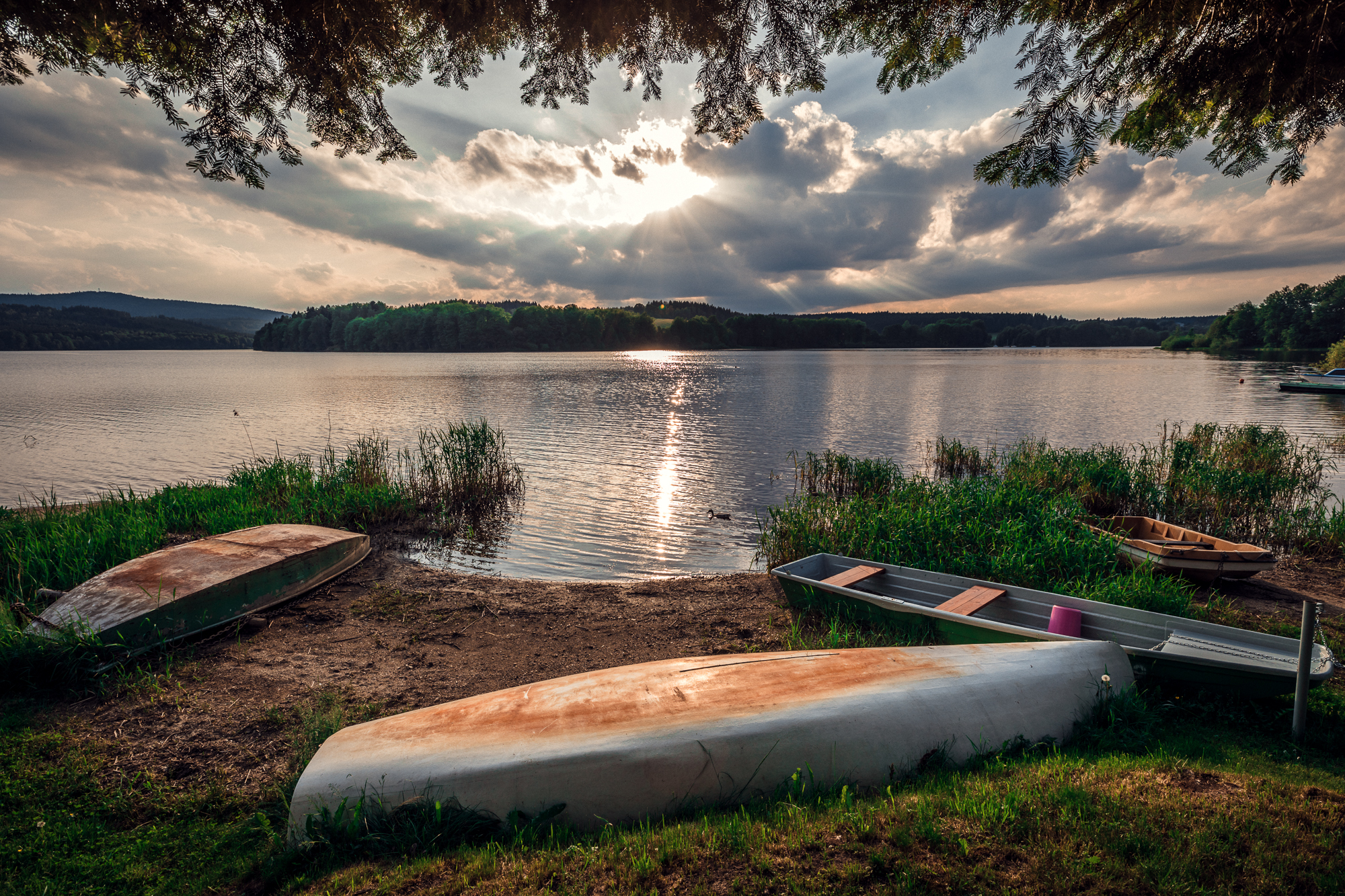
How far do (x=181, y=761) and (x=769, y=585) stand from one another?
23.6ft

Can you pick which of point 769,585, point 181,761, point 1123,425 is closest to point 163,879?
point 181,761

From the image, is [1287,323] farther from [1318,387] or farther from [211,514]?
[211,514]

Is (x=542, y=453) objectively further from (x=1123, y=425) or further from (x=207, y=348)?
(x=207, y=348)

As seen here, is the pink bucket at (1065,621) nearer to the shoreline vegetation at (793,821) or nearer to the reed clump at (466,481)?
the shoreline vegetation at (793,821)

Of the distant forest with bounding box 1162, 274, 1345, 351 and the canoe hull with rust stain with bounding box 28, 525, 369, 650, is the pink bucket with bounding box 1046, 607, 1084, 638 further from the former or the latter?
the distant forest with bounding box 1162, 274, 1345, 351

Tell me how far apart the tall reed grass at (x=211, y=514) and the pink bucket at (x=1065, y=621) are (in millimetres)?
9321

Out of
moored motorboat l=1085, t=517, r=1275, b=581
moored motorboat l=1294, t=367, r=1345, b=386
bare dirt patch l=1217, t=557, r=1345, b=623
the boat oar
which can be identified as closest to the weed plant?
moored motorboat l=1085, t=517, r=1275, b=581

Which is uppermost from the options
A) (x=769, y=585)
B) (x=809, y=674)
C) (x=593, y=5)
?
(x=593, y=5)

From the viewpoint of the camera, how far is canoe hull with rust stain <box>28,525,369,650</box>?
5789mm

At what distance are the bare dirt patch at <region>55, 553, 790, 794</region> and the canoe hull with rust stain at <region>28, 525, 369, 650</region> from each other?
0.90 feet

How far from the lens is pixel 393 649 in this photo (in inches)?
262

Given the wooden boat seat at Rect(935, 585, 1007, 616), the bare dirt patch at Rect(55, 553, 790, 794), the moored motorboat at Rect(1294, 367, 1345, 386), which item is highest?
the moored motorboat at Rect(1294, 367, 1345, 386)

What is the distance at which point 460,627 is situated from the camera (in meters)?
7.39

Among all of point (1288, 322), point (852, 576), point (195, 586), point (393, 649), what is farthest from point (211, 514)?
point (1288, 322)
